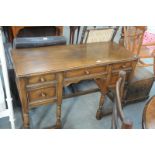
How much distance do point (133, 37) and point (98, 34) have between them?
2.09ft

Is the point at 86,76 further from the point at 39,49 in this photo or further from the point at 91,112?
the point at 91,112

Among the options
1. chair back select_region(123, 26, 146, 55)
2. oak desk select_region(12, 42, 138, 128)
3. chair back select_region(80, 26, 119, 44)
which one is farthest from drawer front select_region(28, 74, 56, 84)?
chair back select_region(123, 26, 146, 55)

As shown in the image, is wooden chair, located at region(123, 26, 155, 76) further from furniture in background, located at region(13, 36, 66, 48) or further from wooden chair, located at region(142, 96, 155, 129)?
wooden chair, located at region(142, 96, 155, 129)

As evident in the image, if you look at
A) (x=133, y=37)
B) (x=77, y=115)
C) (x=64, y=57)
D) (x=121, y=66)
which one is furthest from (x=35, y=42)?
(x=133, y=37)

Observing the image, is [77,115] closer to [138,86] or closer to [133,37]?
[138,86]

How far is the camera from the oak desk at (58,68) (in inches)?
55.1

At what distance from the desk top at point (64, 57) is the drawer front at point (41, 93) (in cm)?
18

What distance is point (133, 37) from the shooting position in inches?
92.7

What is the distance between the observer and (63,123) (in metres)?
2.02

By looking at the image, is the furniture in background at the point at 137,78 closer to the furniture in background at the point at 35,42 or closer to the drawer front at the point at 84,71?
the drawer front at the point at 84,71

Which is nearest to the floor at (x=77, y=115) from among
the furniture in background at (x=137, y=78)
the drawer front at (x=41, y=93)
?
the furniture in background at (x=137, y=78)
